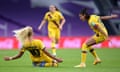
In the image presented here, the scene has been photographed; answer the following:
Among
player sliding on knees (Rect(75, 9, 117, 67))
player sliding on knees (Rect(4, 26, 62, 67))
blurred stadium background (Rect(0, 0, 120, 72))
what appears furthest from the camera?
blurred stadium background (Rect(0, 0, 120, 72))

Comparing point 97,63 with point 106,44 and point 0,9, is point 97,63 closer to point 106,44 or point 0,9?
point 106,44

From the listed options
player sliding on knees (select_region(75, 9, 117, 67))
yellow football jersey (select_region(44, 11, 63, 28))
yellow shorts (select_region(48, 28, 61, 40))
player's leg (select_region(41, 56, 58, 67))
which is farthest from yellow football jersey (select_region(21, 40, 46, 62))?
yellow football jersey (select_region(44, 11, 63, 28))

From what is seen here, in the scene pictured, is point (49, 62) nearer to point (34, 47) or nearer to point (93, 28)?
point (34, 47)

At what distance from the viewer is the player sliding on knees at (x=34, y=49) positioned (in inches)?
631

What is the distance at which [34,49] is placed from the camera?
16.7 meters

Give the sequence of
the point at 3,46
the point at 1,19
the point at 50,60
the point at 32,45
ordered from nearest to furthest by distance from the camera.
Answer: the point at 32,45 < the point at 50,60 < the point at 3,46 < the point at 1,19

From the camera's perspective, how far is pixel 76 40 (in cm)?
3653

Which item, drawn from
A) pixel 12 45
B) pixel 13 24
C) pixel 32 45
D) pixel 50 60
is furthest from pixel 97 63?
pixel 13 24

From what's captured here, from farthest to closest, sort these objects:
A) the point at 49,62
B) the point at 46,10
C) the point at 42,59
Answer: the point at 46,10, the point at 49,62, the point at 42,59

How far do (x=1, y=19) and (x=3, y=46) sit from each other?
4.15m

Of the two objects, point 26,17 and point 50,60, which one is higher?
point 26,17

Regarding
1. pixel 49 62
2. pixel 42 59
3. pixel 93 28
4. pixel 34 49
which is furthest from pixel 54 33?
pixel 34 49

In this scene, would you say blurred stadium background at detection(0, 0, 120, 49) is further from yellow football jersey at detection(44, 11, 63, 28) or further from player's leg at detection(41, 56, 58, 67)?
player's leg at detection(41, 56, 58, 67)

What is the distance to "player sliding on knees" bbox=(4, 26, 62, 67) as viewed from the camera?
16016 mm
